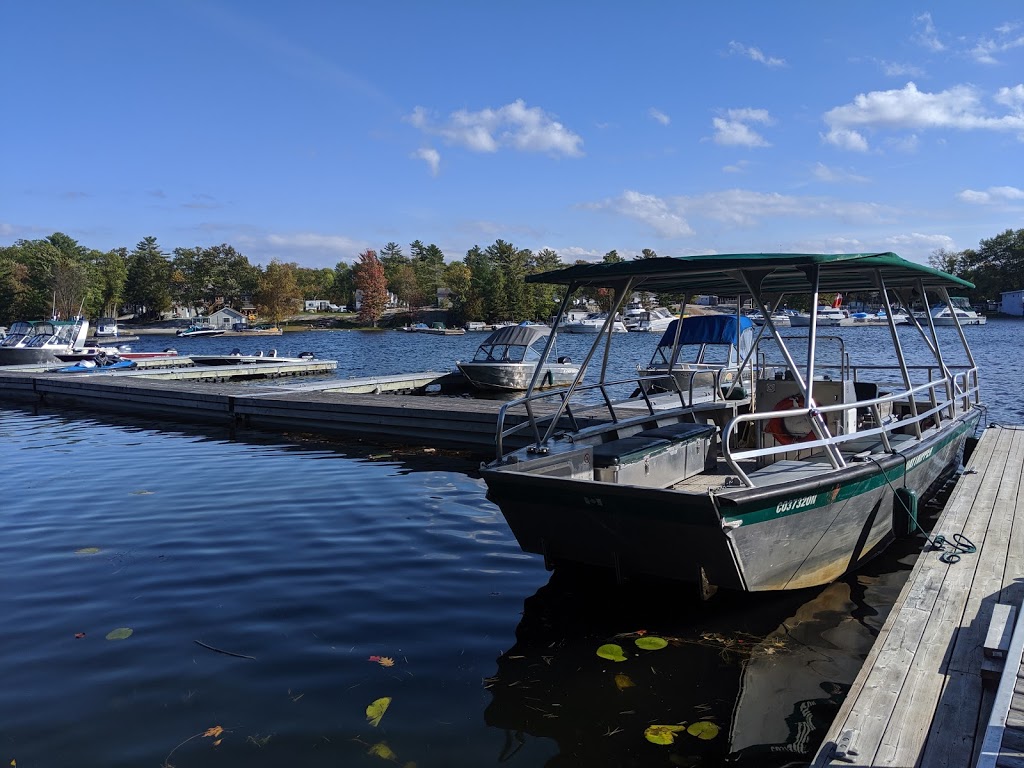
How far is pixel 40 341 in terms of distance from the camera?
35062 mm

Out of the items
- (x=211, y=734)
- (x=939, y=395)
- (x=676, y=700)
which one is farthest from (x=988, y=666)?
(x=939, y=395)

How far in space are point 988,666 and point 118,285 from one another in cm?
11437

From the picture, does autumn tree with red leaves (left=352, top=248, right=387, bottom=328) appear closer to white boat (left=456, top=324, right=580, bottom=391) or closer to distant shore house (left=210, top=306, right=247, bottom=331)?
distant shore house (left=210, top=306, right=247, bottom=331)

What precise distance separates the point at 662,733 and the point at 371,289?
113791mm

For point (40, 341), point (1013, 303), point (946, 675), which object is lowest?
point (946, 675)

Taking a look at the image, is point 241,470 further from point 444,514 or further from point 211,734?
point 211,734

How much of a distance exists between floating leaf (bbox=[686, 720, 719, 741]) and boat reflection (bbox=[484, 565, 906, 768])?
1cm

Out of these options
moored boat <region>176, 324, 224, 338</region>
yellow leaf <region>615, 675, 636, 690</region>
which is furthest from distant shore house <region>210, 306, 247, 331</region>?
yellow leaf <region>615, 675, 636, 690</region>

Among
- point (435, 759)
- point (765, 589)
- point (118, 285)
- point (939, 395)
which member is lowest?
point (435, 759)

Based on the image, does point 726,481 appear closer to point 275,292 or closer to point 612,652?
point 612,652

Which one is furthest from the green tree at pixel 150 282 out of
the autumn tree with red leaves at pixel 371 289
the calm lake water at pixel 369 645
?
the calm lake water at pixel 369 645

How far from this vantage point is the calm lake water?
16.6 feet

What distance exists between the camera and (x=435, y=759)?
4.85 meters

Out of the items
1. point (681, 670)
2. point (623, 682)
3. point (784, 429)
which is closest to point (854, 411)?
point (784, 429)
